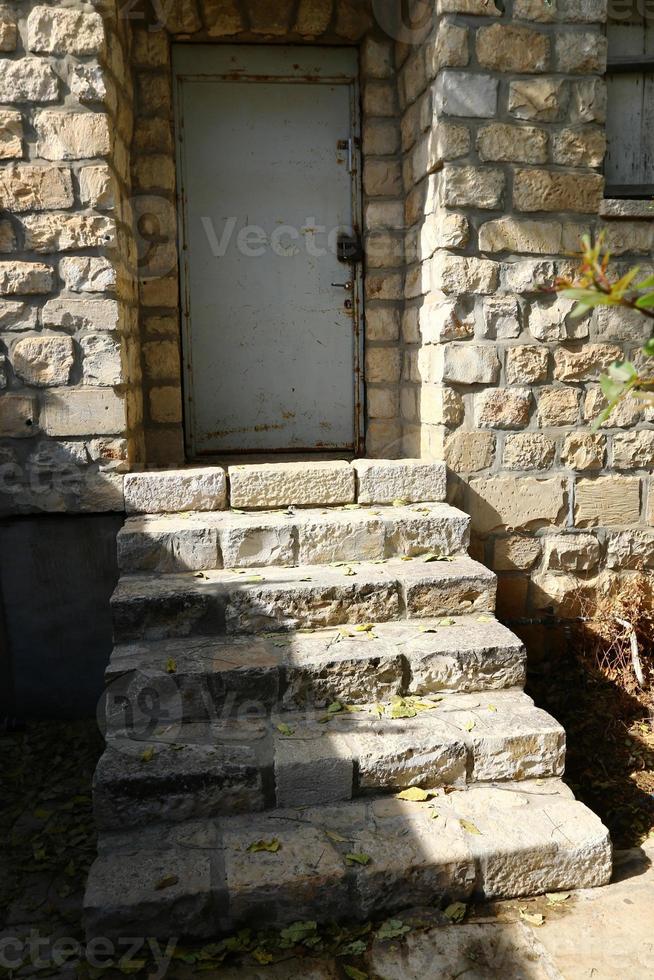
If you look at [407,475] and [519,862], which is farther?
[407,475]

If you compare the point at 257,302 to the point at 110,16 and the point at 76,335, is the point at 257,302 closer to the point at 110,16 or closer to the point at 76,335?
the point at 76,335

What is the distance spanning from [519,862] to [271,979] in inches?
30.8

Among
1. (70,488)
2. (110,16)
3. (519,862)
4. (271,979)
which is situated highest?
(110,16)

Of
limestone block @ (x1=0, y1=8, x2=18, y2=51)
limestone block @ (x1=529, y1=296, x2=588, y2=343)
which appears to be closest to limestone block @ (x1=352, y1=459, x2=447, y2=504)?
limestone block @ (x1=529, y1=296, x2=588, y2=343)

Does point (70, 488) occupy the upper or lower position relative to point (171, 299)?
lower

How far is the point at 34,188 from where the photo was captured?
3.53 meters

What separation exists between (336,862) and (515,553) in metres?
1.98

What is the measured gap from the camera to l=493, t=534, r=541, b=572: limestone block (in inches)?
158

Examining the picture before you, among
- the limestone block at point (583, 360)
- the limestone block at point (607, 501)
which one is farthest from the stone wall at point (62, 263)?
the limestone block at point (607, 501)

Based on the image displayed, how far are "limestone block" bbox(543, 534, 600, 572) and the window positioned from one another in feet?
5.36

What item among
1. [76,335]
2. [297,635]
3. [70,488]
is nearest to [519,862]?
[297,635]

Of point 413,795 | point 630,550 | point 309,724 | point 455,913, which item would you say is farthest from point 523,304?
point 455,913

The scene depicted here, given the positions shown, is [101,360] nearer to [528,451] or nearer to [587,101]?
[528,451]

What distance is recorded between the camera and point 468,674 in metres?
3.07
